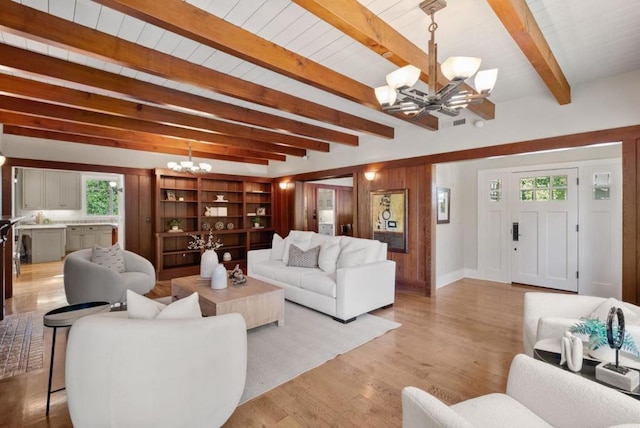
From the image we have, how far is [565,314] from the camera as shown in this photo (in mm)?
2379

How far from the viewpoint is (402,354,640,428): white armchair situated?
1.09 meters

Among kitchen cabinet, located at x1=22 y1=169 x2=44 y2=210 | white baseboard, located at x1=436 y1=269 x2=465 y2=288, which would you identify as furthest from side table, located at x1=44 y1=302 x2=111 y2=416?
kitchen cabinet, located at x1=22 y1=169 x2=44 y2=210

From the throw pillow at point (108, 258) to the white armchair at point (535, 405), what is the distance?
4304mm

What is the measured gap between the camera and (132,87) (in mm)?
3197

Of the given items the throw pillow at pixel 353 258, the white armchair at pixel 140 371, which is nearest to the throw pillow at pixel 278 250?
the throw pillow at pixel 353 258

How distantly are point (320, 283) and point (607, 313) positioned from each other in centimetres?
264

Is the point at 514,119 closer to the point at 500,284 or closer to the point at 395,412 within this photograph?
the point at 500,284

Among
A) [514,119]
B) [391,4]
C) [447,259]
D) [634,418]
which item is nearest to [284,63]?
[391,4]

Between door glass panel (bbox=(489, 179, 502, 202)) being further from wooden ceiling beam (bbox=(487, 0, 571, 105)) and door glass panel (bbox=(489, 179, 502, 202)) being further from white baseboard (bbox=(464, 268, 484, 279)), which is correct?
wooden ceiling beam (bbox=(487, 0, 571, 105))

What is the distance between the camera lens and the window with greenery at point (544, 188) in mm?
5188

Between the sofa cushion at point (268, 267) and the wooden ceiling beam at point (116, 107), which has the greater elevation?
the wooden ceiling beam at point (116, 107)

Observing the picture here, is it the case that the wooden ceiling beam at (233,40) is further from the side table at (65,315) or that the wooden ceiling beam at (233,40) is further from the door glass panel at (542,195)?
the door glass panel at (542,195)

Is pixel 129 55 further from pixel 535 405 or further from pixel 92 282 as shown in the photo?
pixel 535 405

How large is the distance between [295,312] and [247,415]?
1945 millimetres
